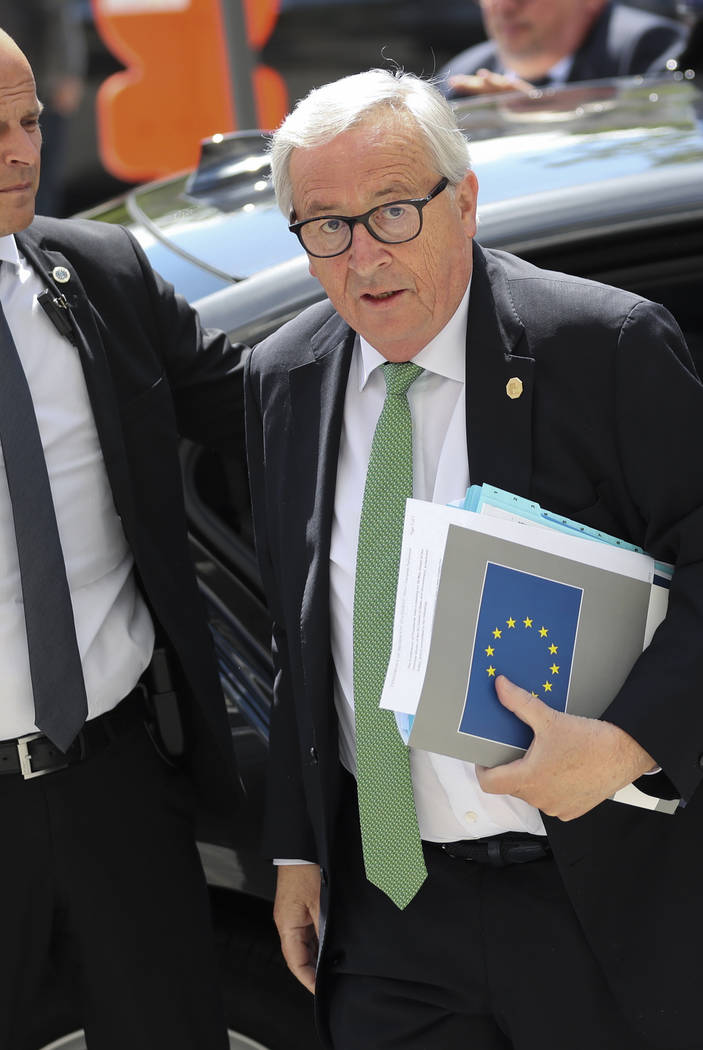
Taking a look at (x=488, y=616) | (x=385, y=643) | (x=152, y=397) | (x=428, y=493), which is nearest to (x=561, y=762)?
(x=488, y=616)

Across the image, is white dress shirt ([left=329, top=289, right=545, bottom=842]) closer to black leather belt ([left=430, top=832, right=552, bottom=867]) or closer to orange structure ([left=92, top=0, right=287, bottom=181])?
black leather belt ([left=430, top=832, right=552, bottom=867])

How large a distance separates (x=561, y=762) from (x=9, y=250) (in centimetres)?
108

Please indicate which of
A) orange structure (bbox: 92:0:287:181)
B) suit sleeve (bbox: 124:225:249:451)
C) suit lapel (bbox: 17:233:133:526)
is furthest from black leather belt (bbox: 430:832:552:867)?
orange structure (bbox: 92:0:287:181)

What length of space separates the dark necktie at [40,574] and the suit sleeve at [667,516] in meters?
0.75

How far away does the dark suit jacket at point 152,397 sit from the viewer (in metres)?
2.04

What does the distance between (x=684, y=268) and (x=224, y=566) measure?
0.88 meters

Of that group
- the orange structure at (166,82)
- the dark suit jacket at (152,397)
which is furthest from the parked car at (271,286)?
the orange structure at (166,82)

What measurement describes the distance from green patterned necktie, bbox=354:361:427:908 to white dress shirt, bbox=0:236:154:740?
441mm

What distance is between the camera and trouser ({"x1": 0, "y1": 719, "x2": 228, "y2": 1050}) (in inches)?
78.7

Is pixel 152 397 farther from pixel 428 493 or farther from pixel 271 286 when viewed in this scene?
pixel 428 493

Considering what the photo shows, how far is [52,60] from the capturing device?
7855mm

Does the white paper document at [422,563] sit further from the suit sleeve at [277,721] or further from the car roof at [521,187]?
the car roof at [521,187]

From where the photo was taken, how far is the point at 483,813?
1.75m

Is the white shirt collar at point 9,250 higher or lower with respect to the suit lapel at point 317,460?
higher
